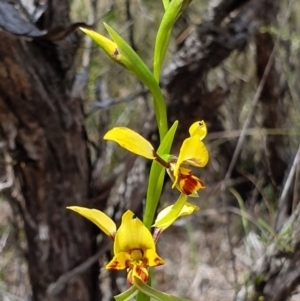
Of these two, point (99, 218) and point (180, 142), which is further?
point (180, 142)

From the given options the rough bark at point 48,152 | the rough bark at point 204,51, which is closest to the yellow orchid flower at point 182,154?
the rough bark at point 48,152

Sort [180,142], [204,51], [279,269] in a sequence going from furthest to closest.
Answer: [180,142], [204,51], [279,269]

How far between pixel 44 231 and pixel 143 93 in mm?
476

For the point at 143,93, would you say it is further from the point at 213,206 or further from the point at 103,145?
the point at 213,206

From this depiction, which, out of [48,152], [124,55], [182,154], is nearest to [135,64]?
[124,55]

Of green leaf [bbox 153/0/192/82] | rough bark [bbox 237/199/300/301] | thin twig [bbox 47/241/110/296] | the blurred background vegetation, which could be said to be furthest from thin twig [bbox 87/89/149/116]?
green leaf [bbox 153/0/192/82]

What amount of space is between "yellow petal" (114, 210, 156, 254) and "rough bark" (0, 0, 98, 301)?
0.58m

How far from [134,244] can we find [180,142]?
0.84 metres

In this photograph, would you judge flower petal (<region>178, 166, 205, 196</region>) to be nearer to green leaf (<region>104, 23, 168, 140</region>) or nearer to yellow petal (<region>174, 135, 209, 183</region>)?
yellow petal (<region>174, 135, 209, 183</region>)

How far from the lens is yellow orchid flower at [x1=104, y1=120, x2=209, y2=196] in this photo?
674 mm

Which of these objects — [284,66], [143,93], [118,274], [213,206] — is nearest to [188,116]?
[143,93]

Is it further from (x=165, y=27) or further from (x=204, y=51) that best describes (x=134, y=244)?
(x=204, y=51)

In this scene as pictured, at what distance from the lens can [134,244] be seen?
711 mm

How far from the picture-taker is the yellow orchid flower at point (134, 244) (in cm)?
70
